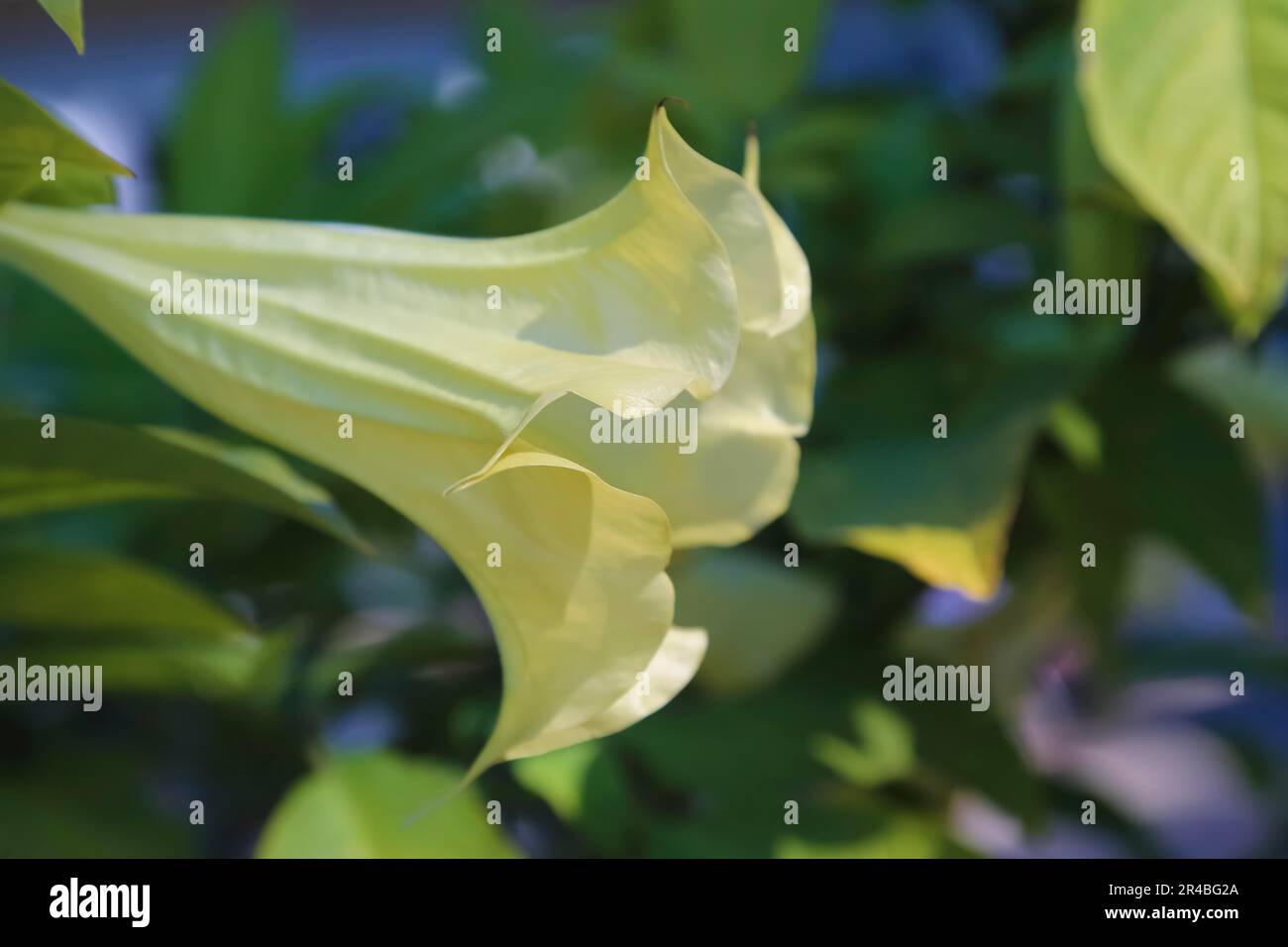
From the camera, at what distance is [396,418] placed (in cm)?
23

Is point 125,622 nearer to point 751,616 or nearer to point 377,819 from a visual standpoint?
point 377,819

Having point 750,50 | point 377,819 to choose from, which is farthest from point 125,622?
point 750,50

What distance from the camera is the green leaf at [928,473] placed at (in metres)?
0.31

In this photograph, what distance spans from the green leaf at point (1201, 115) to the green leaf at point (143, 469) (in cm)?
19

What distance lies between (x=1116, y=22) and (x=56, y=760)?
0.37 m

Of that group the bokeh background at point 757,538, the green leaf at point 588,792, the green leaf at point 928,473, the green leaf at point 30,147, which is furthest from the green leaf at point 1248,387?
the green leaf at point 30,147

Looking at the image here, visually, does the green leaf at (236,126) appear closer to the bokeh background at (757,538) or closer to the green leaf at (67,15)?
the bokeh background at (757,538)

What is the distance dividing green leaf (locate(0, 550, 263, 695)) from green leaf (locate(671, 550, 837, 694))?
0.15m

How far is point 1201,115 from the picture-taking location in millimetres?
272

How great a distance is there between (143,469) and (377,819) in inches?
4.8

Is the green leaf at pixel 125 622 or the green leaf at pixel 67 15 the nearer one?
the green leaf at pixel 67 15

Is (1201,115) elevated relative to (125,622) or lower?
elevated
